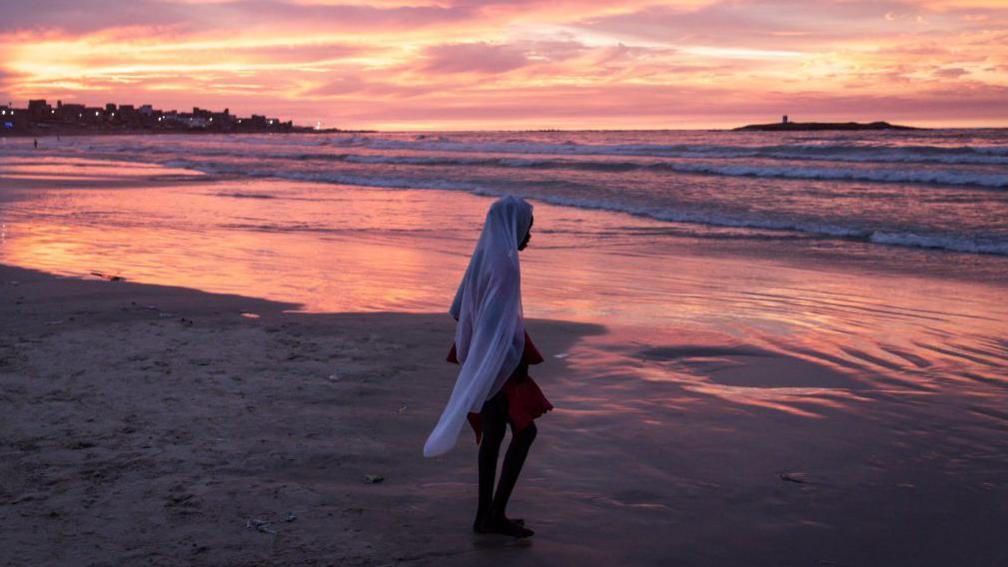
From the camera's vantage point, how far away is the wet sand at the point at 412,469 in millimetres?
3914

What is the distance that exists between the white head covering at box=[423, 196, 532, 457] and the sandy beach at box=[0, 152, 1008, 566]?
585 millimetres

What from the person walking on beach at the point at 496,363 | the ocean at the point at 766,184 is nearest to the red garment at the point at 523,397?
the person walking on beach at the point at 496,363

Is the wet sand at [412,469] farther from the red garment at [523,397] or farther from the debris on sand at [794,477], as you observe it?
the red garment at [523,397]

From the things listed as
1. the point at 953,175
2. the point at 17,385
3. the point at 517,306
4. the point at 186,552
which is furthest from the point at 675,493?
the point at 953,175

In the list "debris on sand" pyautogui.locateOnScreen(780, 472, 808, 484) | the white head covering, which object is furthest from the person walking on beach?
"debris on sand" pyautogui.locateOnScreen(780, 472, 808, 484)

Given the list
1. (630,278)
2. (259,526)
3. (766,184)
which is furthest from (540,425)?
(766,184)

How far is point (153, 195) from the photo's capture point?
76.4 ft

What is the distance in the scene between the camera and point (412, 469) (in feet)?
15.9

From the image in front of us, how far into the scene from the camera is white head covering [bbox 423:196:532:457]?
3871mm

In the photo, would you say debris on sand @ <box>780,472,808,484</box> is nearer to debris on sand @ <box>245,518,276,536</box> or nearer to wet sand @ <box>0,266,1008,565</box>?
wet sand @ <box>0,266,1008,565</box>

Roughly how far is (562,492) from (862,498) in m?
1.40

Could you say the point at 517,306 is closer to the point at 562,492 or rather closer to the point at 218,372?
the point at 562,492

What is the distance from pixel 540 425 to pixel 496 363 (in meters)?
1.73

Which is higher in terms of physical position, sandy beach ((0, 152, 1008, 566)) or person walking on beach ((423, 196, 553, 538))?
person walking on beach ((423, 196, 553, 538))
